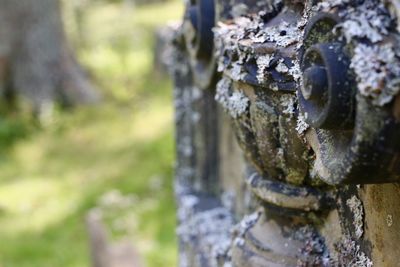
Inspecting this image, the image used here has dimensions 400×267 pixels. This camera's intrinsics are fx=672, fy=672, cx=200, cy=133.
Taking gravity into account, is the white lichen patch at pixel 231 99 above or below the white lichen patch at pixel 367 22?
below

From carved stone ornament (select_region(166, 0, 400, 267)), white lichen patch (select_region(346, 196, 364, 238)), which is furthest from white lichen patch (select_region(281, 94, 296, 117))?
white lichen patch (select_region(346, 196, 364, 238))

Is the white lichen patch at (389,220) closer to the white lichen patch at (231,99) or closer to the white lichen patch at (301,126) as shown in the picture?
the white lichen patch at (301,126)

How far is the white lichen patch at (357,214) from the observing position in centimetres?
97

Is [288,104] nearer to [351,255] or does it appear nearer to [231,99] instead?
[231,99]

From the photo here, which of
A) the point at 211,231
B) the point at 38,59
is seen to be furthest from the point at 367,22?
the point at 38,59

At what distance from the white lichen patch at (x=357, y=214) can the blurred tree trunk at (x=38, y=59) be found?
14.8 ft

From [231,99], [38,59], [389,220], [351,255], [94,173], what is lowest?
[94,173]

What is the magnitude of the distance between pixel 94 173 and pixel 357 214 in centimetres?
332

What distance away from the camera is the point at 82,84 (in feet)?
18.2

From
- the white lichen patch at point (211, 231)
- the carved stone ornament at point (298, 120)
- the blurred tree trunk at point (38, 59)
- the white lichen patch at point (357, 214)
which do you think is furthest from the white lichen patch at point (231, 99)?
the blurred tree trunk at point (38, 59)

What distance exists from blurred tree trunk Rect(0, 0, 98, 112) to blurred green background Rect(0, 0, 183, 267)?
23cm

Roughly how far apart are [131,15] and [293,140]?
717 centimetres

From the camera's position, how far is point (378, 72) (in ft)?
A: 2.13

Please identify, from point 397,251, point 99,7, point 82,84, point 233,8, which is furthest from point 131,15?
point 397,251
